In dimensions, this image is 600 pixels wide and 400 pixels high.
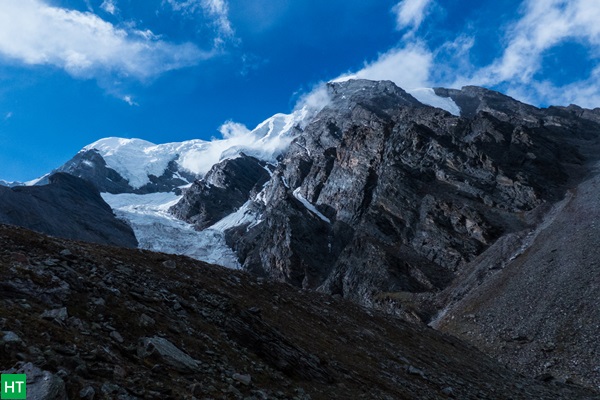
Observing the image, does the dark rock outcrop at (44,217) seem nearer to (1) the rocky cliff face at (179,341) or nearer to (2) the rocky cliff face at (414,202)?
(2) the rocky cliff face at (414,202)

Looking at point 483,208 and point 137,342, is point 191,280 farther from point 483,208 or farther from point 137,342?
point 483,208

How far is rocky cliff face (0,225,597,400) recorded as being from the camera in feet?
36.5

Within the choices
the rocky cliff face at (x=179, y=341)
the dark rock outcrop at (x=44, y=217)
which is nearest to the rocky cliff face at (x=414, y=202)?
the dark rock outcrop at (x=44, y=217)

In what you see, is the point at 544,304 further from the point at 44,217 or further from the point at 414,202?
the point at 44,217

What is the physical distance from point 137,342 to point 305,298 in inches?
942

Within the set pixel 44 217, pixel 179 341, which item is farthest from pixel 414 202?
pixel 44 217

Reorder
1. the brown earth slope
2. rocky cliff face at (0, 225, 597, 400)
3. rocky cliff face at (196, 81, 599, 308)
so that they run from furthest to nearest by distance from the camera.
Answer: rocky cliff face at (196, 81, 599, 308) < the brown earth slope < rocky cliff face at (0, 225, 597, 400)

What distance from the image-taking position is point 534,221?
103m

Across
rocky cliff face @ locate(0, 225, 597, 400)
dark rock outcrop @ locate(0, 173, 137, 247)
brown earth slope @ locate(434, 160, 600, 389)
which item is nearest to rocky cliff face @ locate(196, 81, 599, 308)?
brown earth slope @ locate(434, 160, 600, 389)

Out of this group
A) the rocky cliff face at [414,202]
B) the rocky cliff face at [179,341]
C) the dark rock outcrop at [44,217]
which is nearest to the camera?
the rocky cliff face at [179,341]

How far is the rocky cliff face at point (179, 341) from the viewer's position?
11.1 m

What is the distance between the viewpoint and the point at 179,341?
15.8 m

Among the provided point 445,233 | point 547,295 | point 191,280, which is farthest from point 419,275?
point 191,280

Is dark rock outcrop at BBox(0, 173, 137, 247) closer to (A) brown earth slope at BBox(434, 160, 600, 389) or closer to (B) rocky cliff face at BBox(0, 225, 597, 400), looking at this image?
(A) brown earth slope at BBox(434, 160, 600, 389)
